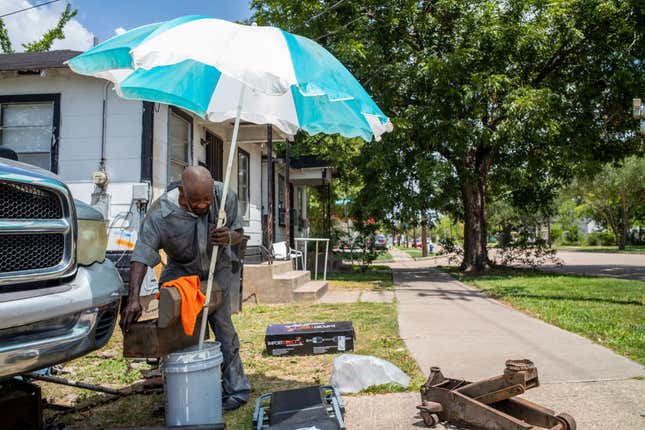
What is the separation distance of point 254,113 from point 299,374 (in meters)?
2.42

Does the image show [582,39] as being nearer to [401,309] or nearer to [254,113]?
[401,309]

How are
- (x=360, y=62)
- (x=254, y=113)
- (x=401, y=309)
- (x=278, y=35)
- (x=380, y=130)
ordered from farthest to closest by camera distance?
(x=360, y=62) → (x=401, y=309) → (x=254, y=113) → (x=380, y=130) → (x=278, y=35)

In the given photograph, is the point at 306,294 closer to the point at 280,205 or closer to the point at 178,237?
the point at 178,237

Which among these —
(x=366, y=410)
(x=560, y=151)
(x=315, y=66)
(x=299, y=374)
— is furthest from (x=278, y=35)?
(x=560, y=151)

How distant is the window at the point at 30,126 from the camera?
8133mm

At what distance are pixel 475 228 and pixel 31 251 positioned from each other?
605 inches

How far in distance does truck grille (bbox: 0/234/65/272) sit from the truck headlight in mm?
148

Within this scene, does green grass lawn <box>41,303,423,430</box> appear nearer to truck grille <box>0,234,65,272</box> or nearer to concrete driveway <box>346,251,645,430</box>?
concrete driveway <box>346,251,645,430</box>

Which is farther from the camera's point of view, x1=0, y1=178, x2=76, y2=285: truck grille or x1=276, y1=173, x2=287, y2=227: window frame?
x1=276, y1=173, x2=287, y2=227: window frame

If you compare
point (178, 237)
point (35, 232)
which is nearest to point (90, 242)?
point (35, 232)

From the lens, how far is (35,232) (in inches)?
106

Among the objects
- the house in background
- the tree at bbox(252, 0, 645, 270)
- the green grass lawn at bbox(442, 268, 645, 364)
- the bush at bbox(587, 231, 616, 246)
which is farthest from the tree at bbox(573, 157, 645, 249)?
the house in background

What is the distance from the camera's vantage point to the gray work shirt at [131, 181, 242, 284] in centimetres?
348

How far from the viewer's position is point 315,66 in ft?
11.1
